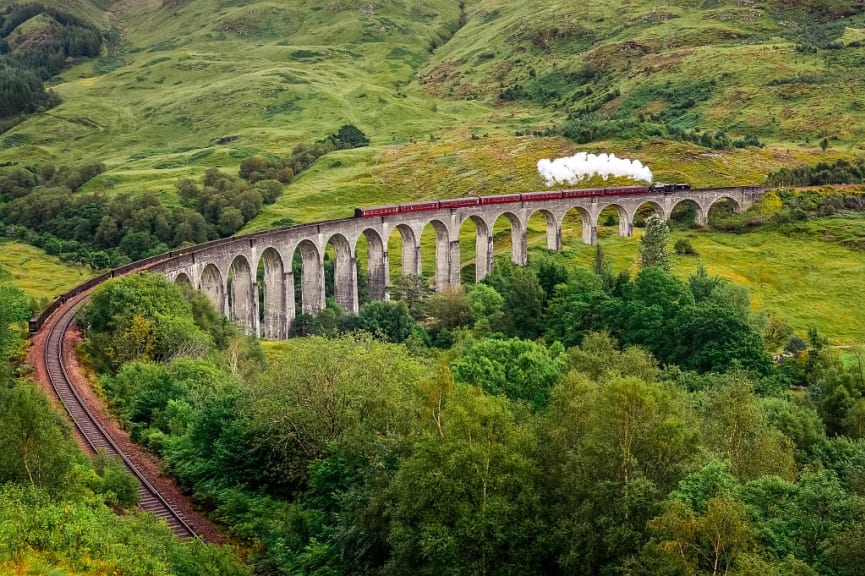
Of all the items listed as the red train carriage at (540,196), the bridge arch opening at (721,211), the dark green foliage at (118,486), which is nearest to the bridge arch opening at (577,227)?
the red train carriage at (540,196)

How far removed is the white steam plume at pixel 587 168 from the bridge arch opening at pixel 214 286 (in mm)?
66089

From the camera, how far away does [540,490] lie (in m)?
24.7

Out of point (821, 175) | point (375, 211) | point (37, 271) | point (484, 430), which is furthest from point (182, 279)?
point (821, 175)

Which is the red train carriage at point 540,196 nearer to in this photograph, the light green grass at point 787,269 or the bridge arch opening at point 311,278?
the light green grass at point 787,269

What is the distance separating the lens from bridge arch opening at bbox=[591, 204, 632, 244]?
107750 mm

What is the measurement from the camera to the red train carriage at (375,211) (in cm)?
8806

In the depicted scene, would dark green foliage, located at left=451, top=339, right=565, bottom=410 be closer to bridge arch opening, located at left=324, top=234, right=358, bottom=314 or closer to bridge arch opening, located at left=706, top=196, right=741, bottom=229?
bridge arch opening, located at left=324, top=234, right=358, bottom=314

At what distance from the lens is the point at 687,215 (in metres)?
111

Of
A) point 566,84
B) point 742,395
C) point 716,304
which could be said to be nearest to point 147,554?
point 742,395

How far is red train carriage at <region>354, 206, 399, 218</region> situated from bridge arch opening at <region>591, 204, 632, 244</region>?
2875 cm

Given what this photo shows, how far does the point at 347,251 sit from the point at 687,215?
5034 cm

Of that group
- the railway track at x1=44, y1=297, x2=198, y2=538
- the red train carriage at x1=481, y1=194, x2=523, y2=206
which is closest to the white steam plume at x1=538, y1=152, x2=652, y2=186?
the red train carriage at x1=481, y1=194, x2=523, y2=206

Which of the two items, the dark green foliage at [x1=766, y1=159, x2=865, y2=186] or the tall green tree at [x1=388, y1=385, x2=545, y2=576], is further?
the dark green foliage at [x1=766, y1=159, x2=865, y2=186]

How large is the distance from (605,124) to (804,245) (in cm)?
5417
